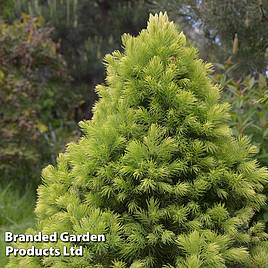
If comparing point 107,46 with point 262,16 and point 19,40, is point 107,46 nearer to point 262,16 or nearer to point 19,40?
point 19,40

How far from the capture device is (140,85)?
2.07m

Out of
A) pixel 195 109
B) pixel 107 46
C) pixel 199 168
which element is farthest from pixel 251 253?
pixel 107 46

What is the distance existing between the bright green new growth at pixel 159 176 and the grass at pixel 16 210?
7.83ft

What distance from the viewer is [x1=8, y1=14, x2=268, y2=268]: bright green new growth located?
1918 mm

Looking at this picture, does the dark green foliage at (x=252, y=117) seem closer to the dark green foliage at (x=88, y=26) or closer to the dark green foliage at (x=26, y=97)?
the dark green foliage at (x=26, y=97)

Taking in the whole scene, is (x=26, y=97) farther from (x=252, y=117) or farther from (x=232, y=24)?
(x=252, y=117)

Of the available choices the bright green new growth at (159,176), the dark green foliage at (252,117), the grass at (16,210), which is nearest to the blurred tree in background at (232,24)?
the dark green foliage at (252,117)

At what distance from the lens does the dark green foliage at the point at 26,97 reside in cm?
641

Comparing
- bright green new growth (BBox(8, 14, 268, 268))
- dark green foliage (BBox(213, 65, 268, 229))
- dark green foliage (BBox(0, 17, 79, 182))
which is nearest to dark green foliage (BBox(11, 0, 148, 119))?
dark green foliage (BBox(0, 17, 79, 182))

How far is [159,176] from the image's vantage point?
1937 millimetres

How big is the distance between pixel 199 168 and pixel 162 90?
34 cm

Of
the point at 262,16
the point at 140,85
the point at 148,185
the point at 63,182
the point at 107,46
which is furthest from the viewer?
the point at 107,46

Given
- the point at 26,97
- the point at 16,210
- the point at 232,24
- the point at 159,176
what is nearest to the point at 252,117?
the point at 232,24

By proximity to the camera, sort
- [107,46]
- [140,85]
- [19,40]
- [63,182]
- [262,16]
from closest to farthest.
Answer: [140,85] → [63,182] → [262,16] → [19,40] → [107,46]
